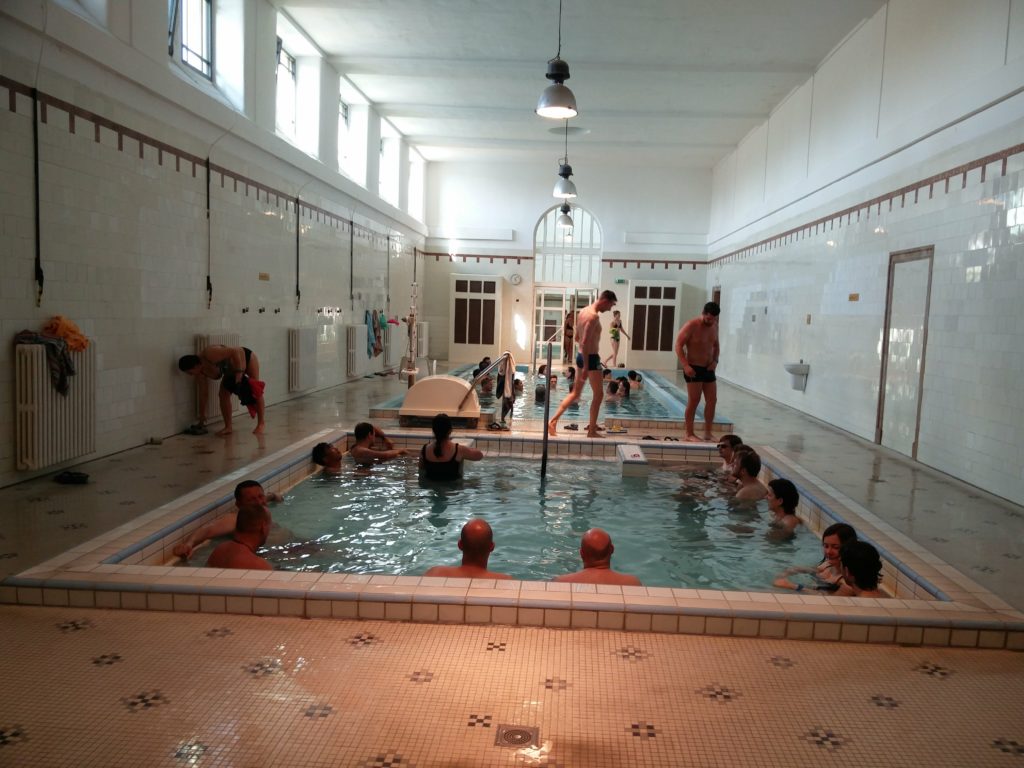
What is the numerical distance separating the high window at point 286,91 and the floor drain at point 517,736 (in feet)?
30.9

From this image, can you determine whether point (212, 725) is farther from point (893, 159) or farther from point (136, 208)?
point (893, 159)

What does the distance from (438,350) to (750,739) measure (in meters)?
16.9

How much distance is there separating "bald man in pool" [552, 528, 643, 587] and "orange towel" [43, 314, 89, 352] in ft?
12.7

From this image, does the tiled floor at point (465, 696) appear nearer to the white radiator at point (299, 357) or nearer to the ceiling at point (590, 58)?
the white radiator at point (299, 357)

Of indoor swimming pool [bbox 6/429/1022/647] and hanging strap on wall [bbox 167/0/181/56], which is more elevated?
hanging strap on wall [bbox 167/0/181/56]

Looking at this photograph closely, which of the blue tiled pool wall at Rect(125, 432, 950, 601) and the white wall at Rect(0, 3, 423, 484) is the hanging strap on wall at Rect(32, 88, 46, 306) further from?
the blue tiled pool wall at Rect(125, 432, 950, 601)

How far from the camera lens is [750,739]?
2066 millimetres

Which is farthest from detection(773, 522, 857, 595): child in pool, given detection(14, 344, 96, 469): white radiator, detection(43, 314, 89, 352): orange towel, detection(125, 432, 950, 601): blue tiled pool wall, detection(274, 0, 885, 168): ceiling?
detection(274, 0, 885, 168): ceiling

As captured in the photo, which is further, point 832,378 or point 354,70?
point 354,70

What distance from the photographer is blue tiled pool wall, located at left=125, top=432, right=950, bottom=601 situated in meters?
3.35

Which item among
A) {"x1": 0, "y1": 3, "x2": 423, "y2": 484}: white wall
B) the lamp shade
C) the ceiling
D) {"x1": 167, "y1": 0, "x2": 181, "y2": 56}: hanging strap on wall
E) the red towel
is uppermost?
the ceiling

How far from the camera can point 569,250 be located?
1827cm

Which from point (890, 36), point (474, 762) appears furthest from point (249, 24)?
point (474, 762)

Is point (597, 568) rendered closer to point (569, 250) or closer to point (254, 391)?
point (254, 391)
